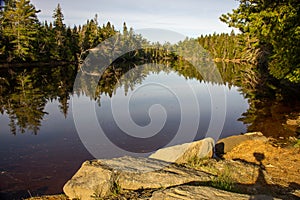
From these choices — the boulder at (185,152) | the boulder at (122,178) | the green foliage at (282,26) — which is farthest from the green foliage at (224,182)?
the green foliage at (282,26)

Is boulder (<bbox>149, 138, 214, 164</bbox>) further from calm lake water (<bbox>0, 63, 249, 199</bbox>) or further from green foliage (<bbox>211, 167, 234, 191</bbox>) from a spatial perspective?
calm lake water (<bbox>0, 63, 249, 199</bbox>)

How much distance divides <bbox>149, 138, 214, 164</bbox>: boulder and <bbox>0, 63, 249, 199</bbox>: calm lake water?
8.13 ft

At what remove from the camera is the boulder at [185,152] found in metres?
8.44

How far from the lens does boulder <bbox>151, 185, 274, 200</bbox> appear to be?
16.6 ft

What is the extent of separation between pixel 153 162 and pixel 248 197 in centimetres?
320

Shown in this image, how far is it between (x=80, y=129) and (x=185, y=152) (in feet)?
26.8

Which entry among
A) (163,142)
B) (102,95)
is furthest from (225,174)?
(102,95)

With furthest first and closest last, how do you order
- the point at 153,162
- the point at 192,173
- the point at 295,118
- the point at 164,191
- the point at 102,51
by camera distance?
the point at 102,51 < the point at 295,118 < the point at 153,162 < the point at 192,173 < the point at 164,191

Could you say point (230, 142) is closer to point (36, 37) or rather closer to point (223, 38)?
point (36, 37)

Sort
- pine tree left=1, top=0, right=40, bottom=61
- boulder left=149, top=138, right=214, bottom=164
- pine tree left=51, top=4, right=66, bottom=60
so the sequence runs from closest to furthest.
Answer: boulder left=149, top=138, right=214, bottom=164 → pine tree left=1, top=0, right=40, bottom=61 → pine tree left=51, top=4, right=66, bottom=60

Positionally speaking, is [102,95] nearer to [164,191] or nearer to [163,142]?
[163,142]

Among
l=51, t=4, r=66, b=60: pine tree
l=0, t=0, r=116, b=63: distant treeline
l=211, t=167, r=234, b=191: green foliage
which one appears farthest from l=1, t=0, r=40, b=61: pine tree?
l=211, t=167, r=234, b=191: green foliage

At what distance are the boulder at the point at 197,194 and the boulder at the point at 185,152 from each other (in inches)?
113

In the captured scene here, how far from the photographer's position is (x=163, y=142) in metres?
12.9
